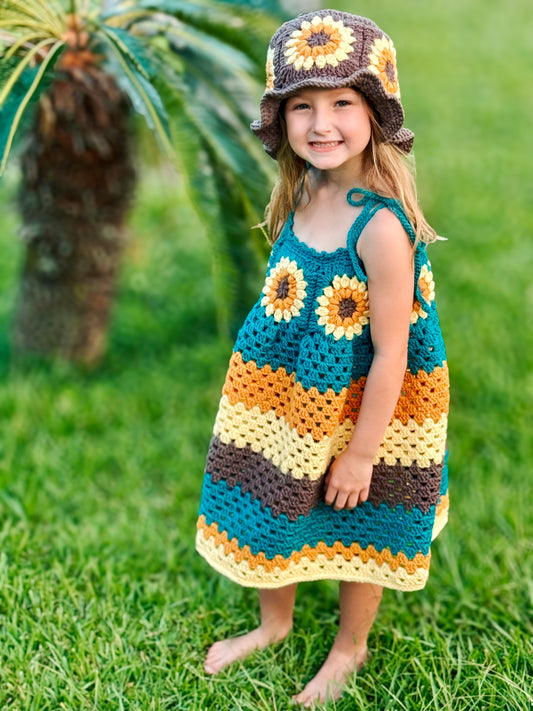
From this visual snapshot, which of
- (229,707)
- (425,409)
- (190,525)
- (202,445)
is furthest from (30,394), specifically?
(425,409)

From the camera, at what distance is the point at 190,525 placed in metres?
2.71

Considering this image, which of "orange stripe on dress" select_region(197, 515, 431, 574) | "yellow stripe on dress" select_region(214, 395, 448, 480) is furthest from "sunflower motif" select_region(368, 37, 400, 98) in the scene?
"orange stripe on dress" select_region(197, 515, 431, 574)

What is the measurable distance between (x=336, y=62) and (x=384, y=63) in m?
0.11

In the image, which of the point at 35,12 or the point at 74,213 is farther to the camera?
the point at 74,213

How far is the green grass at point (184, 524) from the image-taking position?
203 centimetres

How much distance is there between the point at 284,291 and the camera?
176cm

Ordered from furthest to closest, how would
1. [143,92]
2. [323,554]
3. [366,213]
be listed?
[143,92] < [323,554] < [366,213]

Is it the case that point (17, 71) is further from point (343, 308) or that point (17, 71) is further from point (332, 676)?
point (332, 676)

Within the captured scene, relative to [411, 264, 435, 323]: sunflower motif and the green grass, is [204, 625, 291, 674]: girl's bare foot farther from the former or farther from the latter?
[411, 264, 435, 323]: sunflower motif

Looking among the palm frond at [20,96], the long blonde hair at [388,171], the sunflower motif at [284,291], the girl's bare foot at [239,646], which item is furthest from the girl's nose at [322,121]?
A: the girl's bare foot at [239,646]

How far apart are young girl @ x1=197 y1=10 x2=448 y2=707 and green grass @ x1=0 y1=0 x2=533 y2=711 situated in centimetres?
19

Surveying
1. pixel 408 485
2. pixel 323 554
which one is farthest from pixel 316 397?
pixel 323 554

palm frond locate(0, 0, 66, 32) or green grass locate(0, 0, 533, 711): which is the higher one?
palm frond locate(0, 0, 66, 32)

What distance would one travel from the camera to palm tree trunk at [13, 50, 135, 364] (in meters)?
3.18
